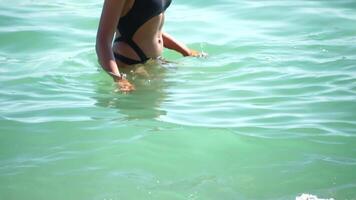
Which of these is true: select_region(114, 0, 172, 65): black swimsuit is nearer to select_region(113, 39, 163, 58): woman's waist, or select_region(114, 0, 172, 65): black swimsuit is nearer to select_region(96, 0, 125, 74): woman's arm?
select_region(113, 39, 163, 58): woman's waist

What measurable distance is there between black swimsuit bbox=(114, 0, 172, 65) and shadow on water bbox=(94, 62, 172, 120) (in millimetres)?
178

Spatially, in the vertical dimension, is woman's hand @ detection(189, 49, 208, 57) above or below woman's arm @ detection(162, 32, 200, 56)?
below

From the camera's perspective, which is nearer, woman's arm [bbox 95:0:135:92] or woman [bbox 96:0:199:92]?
woman's arm [bbox 95:0:135:92]

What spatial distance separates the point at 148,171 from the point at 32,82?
2258 mm

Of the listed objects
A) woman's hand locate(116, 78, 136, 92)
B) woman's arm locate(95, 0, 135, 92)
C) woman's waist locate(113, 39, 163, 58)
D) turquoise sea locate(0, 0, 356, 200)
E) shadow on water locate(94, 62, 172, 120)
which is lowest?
turquoise sea locate(0, 0, 356, 200)

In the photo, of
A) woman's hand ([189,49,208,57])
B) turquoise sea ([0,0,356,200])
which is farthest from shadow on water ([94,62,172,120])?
woman's hand ([189,49,208,57])

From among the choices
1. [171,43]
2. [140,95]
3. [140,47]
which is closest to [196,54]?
[171,43]

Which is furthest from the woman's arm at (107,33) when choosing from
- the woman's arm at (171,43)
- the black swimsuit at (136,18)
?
the woman's arm at (171,43)

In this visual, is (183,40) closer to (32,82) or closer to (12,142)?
(32,82)

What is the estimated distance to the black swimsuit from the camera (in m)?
4.99

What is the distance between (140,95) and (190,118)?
610 mm

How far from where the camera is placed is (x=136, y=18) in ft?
16.4

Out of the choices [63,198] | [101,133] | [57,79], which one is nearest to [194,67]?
[57,79]

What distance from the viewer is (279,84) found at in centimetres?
523
